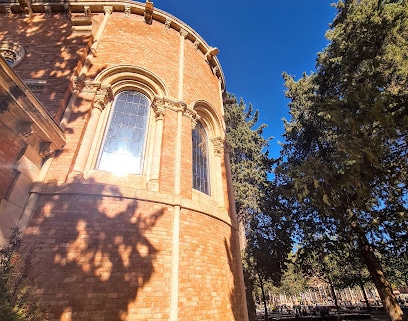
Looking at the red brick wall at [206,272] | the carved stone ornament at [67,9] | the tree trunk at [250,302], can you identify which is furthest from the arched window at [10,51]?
the tree trunk at [250,302]

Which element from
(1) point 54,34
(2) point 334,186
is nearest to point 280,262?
(2) point 334,186

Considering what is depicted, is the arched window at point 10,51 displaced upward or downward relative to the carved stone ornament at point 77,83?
upward

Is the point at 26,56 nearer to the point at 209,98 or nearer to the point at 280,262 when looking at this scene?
the point at 209,98

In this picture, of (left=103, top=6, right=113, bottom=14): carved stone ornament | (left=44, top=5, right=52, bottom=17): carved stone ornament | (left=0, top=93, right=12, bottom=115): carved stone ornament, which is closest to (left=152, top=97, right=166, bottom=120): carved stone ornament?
(left=0, top=93, right=12, bottom=115): carved stone ornament

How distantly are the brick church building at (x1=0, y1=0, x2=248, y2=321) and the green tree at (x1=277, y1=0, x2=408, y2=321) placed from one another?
12.8 feet

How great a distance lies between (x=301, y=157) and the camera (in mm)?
15227

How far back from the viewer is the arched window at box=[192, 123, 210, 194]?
7240mm

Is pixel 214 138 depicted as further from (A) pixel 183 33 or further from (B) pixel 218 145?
(A) pixel 183 33

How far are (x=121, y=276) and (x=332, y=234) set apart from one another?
40.6 feet

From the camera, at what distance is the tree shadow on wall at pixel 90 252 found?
156 inches

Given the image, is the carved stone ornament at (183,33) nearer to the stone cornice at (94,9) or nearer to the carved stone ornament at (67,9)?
the stone cornice at (94,9)

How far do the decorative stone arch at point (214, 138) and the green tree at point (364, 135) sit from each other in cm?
309

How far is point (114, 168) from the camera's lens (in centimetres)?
596

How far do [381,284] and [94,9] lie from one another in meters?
17.0
